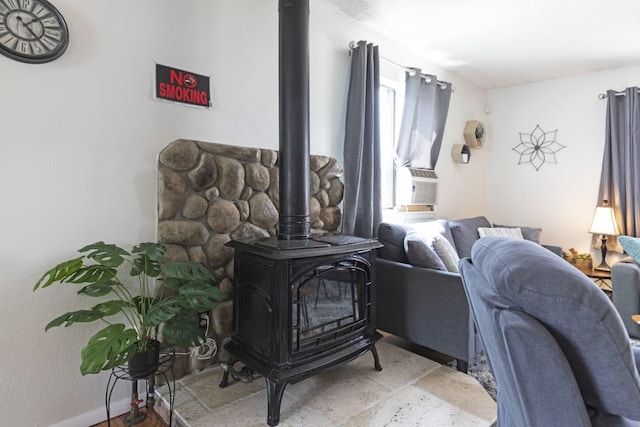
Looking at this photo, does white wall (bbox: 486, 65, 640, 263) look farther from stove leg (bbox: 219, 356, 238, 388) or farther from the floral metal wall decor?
stove leg (bbox: 219, 356, 238, 388)

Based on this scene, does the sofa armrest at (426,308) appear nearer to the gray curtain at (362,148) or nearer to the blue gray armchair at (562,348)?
the gray curtain at (362,148)

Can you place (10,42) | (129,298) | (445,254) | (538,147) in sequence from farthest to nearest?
1. (538,147)
2. (445,254)
3. (129,298)
4. (10,42)

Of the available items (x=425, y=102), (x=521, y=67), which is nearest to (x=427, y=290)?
(x=425, y=102)

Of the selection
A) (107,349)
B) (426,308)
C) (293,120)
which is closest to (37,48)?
(293,120)

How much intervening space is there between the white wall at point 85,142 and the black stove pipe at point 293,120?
0.35 meters

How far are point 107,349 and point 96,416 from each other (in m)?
0.66

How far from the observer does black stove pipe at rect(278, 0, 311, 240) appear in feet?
6.41

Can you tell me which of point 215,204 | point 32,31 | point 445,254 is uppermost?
point 32,31

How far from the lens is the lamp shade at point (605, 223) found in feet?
11.7

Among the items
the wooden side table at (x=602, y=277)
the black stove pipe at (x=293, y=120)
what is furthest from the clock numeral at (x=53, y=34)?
the wooden side table at (x=602, y=277)

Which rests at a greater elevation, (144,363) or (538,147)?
(538,147)

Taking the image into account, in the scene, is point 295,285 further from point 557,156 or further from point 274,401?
point 557,156

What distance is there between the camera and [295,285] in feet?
5.38

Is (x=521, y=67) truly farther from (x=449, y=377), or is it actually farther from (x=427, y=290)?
(x=449, y=377)
